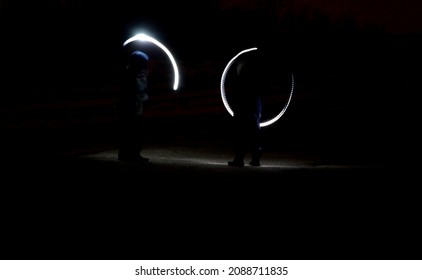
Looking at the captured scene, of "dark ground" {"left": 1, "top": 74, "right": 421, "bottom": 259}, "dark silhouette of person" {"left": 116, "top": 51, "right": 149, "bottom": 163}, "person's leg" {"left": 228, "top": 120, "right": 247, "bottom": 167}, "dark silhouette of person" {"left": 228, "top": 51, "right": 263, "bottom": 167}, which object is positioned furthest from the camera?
"person's leg" {"left": 228, "top": 120, "right": 247, "bottom": 167}

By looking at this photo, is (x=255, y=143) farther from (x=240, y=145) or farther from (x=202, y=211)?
(x=202, y=211)

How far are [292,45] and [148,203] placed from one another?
42344 millimetres

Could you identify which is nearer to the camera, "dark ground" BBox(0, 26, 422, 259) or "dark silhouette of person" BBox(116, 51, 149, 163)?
"dark ground" BBox(0, 26, 422, 259)

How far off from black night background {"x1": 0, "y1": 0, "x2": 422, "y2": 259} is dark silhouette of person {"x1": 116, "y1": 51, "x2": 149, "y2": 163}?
0.68 meters

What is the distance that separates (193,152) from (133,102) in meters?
4.04

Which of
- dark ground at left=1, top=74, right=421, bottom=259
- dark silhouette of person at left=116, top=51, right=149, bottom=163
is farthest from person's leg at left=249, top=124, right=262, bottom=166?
dark silhouette of person at left=116, top=51, right=149, bottom=163

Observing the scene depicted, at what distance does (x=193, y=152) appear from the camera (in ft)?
51.7

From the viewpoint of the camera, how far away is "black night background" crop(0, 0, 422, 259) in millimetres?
6520

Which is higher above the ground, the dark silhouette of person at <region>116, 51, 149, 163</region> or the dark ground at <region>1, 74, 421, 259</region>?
the dark silhouette of person at <region>116, 51, 149, 163</region>

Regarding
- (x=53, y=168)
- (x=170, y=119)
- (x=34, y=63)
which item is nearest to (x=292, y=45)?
(x=34, y=63)

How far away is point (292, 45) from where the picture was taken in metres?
48.7

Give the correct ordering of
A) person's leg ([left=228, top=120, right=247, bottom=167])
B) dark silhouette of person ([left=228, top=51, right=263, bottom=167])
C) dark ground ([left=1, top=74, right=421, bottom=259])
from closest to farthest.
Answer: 1. dark ground ([left=1, top=74, right=421, bottom=259])
2. dark silhouette of person ([left=228, top=51, right=263, bottom=167])
3. person's leg ([left=228, top=120, right=247, bottom=167])

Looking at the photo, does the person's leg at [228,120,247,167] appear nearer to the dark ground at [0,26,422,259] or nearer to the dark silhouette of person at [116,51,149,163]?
the dark ground at [0,26,422,259]

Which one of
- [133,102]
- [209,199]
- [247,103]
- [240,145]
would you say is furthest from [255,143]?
[209,199]
